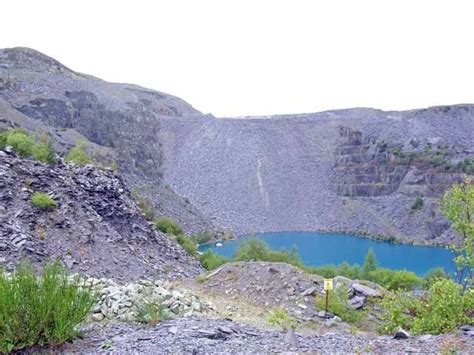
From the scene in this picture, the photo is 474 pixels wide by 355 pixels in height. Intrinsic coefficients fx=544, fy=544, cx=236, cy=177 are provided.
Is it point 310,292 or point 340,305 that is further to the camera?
point 310,292

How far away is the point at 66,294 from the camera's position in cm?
772

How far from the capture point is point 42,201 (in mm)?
17172

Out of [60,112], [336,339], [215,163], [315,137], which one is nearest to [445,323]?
[336,339]

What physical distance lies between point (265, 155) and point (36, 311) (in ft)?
246

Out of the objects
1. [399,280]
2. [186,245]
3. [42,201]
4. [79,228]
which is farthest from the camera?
[186,245]

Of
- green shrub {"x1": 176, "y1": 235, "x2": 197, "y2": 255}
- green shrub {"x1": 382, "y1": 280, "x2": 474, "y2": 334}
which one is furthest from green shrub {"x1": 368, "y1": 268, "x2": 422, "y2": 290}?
green shrub {"x1": 382, "y1": 280, "x2": 474, "y2": 334}

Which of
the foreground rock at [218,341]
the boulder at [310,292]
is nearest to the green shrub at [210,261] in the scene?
the boulder at [310,292]

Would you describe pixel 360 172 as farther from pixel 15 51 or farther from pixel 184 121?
pixel 15 51

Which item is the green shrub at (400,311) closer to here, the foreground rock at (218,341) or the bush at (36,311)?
the foreground rock at (218,341)

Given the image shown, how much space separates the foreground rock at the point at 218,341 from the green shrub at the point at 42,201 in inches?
365

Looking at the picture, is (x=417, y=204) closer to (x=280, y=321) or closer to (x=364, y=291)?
(x=364, y=291)

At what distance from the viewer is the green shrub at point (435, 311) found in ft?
31.7

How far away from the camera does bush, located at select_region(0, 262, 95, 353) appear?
7.23 m

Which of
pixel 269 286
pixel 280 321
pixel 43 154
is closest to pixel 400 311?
pixel 280 321
